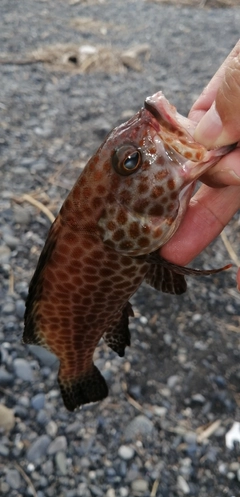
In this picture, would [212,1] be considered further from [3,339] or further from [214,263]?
[3,339]

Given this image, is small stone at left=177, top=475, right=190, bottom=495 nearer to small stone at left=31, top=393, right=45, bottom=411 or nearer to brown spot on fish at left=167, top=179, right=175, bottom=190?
small stone at left=31, top=393, right=45, bottom=411

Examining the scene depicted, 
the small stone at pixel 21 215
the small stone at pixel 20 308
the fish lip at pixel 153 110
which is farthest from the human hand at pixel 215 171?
the small stone at pixel 21 215

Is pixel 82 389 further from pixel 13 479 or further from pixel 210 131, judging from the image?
pixel 210 131

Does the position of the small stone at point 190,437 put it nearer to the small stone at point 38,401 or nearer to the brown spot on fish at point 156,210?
the small stone at point 38,401

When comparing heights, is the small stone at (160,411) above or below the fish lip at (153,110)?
below

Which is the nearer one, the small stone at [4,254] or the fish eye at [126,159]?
the fish eye at [126,159]

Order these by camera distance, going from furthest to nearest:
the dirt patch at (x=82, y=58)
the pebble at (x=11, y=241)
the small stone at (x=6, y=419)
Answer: the dirt patch at (x=82, y=58) → the pebble at (x=11, y=241) → the small stone at (x=6, y=419)
